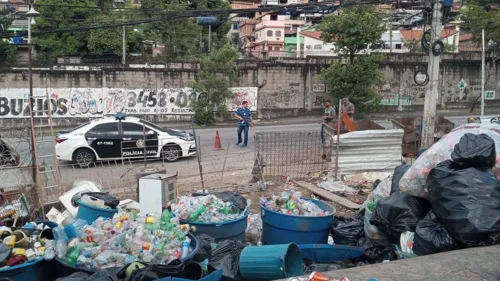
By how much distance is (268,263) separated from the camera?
4.29 meters

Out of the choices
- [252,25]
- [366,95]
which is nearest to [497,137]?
[366,95]

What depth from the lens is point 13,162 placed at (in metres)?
9.82

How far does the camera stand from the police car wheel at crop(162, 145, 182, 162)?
540 inches

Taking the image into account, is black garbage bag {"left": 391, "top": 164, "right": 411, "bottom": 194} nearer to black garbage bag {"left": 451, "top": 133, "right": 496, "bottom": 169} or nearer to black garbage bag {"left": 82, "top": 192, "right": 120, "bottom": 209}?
black garbage bag {"left": 451, "top": 133, "right": 496, "bottom": 169}

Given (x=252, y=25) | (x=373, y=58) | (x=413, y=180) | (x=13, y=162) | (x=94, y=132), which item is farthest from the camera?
(x=252, y=25)

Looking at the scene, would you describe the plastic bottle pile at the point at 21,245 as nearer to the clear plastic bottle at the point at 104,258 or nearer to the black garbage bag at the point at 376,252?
the clear plastic bottle at the point at 104,258

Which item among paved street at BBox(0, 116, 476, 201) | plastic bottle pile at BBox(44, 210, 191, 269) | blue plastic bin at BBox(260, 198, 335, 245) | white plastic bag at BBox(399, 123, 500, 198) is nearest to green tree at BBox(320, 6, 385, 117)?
paved street at BBox(0, 116, 476, 201)

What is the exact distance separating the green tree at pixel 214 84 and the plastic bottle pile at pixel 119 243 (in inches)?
820

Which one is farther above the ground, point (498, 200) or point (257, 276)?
point (498, 200)

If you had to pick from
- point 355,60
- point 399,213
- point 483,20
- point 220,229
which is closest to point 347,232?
point 399,213

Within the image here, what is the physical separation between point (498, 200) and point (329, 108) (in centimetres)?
1089

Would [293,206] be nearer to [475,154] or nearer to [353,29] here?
[475,154]

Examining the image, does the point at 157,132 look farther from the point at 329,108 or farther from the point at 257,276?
the point at 257,276

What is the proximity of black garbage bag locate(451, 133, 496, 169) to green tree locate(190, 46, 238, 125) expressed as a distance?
69.5 feet
